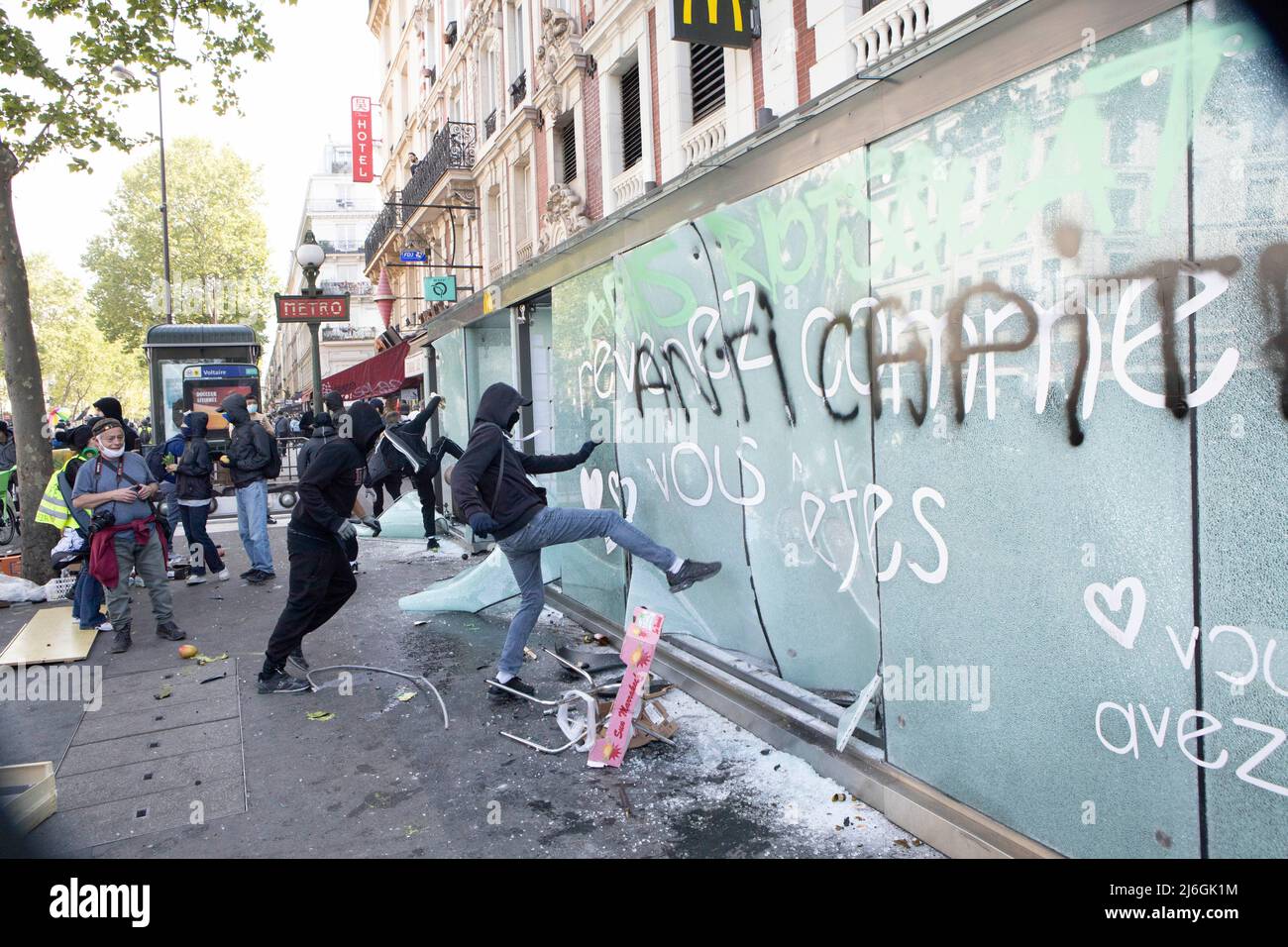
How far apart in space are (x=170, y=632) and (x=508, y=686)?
11.0 ft

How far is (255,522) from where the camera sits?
883cm

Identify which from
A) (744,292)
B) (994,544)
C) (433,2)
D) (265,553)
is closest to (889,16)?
(744,292)

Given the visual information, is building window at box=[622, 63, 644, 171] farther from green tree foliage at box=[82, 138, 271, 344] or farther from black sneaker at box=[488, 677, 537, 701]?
green tree foliage at box=[82, 138, 271, 344]

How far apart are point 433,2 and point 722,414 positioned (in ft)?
92.6

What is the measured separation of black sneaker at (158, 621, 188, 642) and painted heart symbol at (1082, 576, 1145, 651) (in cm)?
651

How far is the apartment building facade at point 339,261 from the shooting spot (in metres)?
53.4

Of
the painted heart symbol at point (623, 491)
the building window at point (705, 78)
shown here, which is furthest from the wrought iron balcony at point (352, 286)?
the painted heart symbol at point (623, 491)

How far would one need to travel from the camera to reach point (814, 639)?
4.16 meters

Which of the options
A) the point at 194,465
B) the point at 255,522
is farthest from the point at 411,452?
the point at 194,465

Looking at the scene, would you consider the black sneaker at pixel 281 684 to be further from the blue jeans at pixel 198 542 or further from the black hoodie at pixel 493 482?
the blue jeans at pixel 198 542

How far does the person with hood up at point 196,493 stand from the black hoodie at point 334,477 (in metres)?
3.85

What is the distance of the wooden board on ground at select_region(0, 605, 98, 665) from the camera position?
6.20 meters

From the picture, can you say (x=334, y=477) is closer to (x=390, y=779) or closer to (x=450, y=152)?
(x=390, y=779)
